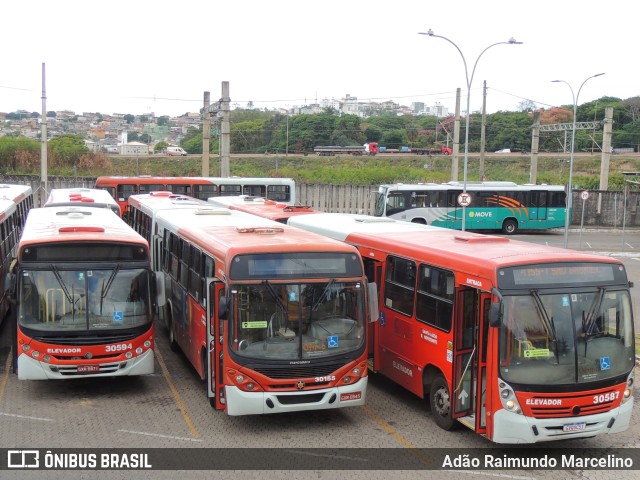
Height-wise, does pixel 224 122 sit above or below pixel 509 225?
above

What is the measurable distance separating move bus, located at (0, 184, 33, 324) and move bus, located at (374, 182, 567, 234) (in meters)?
21.3

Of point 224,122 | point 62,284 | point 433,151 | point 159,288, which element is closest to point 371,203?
point 224,122

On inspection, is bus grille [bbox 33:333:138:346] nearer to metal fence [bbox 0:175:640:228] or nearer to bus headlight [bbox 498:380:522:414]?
bus headlight [bbox 498:380:522:414]

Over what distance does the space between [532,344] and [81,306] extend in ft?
22.0

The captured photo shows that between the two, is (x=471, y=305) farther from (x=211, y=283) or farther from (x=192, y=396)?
(x=192, y=396)

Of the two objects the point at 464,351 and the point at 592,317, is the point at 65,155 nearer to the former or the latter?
the point at 464,351

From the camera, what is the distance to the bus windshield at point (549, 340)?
29.2 feet

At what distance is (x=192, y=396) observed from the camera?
39.6 feet

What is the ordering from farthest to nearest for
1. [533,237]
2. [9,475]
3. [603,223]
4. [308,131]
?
[308,131] → [603,223] → [533,237] → [9,475]

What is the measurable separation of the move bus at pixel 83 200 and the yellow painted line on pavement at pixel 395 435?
12.3m

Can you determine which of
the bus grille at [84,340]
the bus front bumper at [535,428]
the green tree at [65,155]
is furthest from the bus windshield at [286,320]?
the green tree at [65,155]

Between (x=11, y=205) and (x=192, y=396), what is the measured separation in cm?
960

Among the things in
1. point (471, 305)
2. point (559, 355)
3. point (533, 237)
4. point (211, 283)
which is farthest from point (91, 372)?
point (533, 237)

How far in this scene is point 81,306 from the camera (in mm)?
11367
